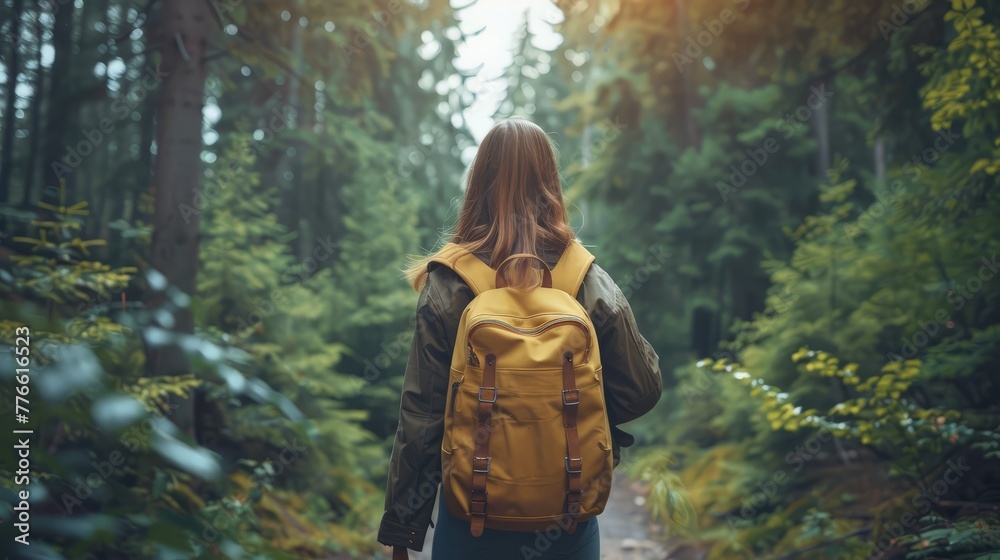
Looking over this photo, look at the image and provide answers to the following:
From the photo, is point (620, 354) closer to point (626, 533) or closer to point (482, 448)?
point (482, 448)

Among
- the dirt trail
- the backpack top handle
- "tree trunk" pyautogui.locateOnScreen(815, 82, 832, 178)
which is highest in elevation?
"tree trunk" pyautogui.locateOnScreen(815, 82, 832, 178)

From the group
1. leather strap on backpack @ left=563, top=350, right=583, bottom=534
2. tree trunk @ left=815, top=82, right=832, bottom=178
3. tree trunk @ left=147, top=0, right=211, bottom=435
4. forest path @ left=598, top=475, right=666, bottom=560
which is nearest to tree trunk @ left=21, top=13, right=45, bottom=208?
tree trunk @ left=147, top=0, right=211, bottom=435

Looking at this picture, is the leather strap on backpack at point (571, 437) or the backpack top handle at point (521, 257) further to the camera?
the backpack top handle at point (521, 257)

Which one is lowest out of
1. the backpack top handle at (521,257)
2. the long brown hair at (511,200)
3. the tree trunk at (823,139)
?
the backpack top handle at (521,257)

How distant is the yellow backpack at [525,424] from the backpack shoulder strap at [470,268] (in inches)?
5.4

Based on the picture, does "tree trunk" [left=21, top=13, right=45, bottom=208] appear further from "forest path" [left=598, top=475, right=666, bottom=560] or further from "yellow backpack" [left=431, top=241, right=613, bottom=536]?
"yellow backpack" [left=431, top=241, right=613, bottom=536]

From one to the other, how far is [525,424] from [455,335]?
1.34ft

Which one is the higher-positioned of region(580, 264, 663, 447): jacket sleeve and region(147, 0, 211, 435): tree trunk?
region(147, 0, 211, 435): tree trunk

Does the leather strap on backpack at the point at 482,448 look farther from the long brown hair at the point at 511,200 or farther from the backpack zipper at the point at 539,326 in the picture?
the long brown hair at the point at 511,200

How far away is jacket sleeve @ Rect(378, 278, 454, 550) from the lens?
7.46 feet

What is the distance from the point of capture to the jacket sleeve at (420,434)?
227 cm

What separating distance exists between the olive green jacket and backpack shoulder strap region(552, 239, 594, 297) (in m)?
0.06

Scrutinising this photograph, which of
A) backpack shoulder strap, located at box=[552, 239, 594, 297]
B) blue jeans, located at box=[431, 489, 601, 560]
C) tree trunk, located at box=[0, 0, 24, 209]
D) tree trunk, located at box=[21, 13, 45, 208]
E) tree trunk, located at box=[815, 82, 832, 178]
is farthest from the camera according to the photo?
tree trunk, located at box=[815, 82, 832, 178]

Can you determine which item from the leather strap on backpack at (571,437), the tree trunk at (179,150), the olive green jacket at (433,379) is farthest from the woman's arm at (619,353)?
the tree trunk at (179,150)
